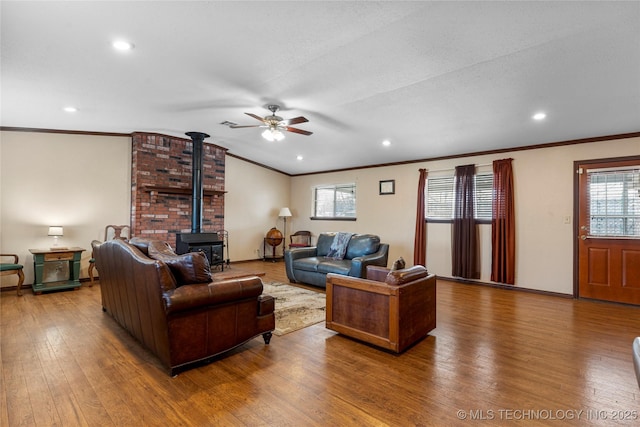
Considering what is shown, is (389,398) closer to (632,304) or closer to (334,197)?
(632,304)

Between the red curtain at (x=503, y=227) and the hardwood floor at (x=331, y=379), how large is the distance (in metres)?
1.61

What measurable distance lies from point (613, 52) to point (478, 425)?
309 cm

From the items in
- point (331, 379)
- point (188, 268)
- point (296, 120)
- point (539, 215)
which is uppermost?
point (296, 120)

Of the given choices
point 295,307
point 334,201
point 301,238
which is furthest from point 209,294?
point 301,238

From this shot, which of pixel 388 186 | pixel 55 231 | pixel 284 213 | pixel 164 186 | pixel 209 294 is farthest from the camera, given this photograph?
pixel 284 213

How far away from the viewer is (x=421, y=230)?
6.09 m

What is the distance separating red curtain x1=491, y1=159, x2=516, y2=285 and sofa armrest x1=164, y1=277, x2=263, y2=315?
167 inches

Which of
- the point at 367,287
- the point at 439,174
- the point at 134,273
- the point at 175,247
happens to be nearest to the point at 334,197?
the point at 439,174

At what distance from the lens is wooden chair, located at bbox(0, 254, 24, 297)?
432 cm

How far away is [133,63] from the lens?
305 centimetres

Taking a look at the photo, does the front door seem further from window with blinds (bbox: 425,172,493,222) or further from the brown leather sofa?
the brown leather sofa

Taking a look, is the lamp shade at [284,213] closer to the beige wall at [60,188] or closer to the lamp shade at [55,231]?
the beige wall at [60,188]

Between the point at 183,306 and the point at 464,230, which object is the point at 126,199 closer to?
the point at 183,306

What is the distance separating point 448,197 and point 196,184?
4874mm
